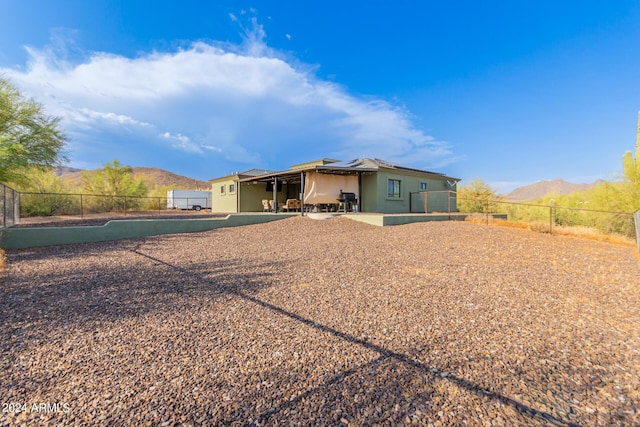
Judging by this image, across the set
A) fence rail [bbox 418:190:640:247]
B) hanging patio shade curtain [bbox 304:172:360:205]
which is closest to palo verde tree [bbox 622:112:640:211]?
fence rail [bbox 418:190:640:247]

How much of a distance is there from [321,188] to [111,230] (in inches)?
328

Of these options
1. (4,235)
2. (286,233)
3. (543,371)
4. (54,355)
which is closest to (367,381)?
(543,371)

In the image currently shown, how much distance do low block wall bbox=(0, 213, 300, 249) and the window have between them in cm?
630

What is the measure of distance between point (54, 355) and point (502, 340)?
13.8 feet

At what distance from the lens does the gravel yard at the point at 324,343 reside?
6.43 ft

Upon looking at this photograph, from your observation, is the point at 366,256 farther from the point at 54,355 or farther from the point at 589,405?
the point at 54,355

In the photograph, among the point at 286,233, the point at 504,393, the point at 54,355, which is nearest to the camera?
the point at 504,393

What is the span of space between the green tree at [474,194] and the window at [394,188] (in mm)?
8312

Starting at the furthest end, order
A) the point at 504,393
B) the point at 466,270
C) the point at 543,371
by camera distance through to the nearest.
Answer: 1. the point at 466,270
2. the point at 543,371
3. the point at 504,393

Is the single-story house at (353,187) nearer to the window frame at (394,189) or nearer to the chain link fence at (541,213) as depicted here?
the window frame at (394,189)

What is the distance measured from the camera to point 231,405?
197cm

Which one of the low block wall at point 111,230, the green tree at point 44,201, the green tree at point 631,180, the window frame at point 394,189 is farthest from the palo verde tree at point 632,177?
the green tree at point 44,201

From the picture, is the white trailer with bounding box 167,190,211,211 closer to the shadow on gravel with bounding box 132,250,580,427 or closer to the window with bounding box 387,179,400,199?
the window with bounding box 387,179,400,199

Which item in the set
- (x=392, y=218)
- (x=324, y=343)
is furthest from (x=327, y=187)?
(x=324, y=343)
